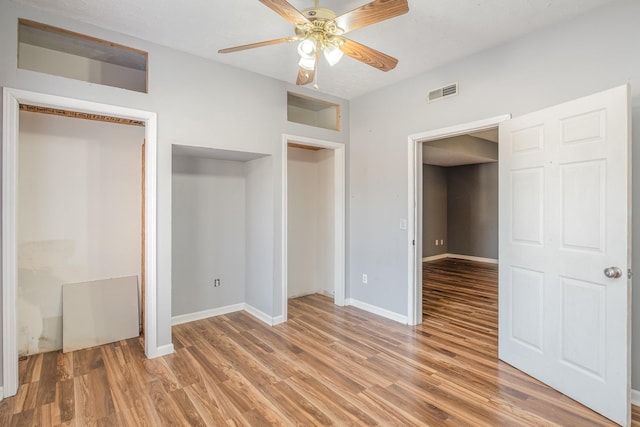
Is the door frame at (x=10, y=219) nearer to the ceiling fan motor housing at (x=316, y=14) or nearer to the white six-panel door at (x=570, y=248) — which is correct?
the ceiling fan motor housing at (x=316, y=14)

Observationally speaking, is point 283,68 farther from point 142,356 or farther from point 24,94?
point 142,356

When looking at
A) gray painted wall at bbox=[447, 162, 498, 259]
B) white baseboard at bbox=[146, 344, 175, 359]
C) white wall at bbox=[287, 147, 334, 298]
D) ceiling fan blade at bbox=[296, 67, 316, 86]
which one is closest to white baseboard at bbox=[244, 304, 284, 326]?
white wall at bbox=[287, 147, 334, 298]

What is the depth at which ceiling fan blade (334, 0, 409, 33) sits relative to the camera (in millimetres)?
1662

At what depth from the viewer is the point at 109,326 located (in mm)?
3238

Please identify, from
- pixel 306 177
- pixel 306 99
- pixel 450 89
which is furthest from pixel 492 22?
pixel 306 177

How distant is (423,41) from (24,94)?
10.5 ft

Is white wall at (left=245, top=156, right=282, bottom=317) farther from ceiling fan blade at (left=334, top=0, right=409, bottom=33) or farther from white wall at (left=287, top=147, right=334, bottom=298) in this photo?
ceiling fan blade at (left=334, top=0, right=409, bottom=33)

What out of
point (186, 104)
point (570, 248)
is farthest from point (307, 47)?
point (570, 248)

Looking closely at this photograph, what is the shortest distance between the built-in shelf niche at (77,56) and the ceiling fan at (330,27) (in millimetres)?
1660

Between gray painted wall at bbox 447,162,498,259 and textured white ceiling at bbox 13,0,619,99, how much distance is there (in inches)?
212

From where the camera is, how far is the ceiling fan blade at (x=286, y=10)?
168 cm

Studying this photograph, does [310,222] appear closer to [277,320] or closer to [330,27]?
[277,320]

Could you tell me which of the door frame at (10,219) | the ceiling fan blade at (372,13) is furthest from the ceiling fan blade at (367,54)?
the door frame at (10,219)

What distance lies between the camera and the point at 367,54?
221cm
